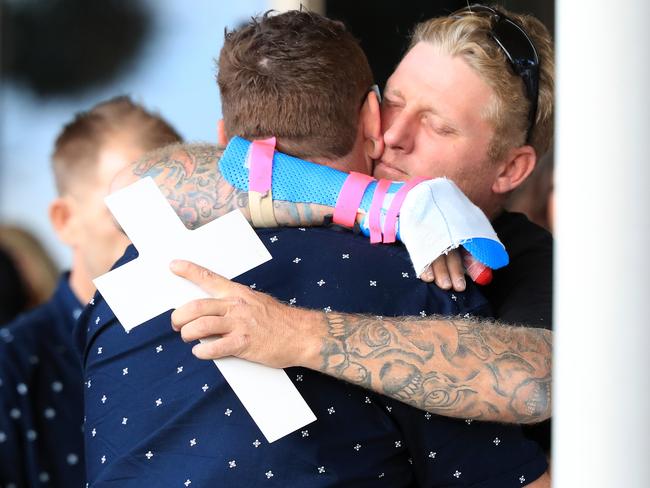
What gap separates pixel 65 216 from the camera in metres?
3.88

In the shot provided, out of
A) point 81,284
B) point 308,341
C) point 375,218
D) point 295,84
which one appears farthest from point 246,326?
point 81,284

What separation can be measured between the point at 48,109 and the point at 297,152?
3.85 meters

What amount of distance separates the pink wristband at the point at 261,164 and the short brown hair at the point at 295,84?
→ 35 millimetres

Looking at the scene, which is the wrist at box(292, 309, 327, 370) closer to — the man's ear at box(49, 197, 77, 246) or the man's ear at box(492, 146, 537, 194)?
the man's ear at box(492, 146, 537, 194)

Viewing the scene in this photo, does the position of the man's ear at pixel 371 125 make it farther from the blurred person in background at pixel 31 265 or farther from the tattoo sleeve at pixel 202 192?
the blurred person in background at pixel 31 265

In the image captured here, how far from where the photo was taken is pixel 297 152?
84.5 inches

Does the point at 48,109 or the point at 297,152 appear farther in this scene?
the point at 48,109

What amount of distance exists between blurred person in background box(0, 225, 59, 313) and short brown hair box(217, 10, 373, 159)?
A: 3235 millimetres

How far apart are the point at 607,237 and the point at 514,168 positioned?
1.12 metres

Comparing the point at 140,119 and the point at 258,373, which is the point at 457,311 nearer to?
the point at 258,373

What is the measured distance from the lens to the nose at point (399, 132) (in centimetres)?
237

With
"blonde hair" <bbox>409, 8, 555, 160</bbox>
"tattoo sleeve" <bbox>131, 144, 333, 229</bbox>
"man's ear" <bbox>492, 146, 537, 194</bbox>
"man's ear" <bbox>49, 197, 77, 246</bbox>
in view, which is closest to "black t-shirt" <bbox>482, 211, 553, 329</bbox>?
"man's ear" <bbox>492, 146, 537, 194</bbox>

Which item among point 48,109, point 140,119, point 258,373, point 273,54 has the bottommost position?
point 48,109

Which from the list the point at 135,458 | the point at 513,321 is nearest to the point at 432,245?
the point at 513,321
